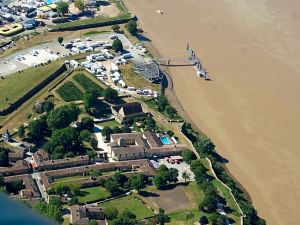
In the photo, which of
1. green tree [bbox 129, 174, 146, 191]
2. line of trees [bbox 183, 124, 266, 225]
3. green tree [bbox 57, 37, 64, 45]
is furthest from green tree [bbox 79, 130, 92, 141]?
green tree [bbox 57, 37, 64, 45]

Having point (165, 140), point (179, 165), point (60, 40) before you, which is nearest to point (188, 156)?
point (179, 165)

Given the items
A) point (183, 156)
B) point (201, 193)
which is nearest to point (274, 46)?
point (183, 156)

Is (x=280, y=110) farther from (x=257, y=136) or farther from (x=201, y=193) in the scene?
(x=201, y=193)

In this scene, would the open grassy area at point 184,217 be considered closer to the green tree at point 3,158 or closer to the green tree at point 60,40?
the green tree at point 3,158

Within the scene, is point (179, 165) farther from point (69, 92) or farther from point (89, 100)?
point (69, 92)

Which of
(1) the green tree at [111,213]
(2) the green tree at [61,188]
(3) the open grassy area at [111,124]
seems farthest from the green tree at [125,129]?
(1) the green tree at [111,213]

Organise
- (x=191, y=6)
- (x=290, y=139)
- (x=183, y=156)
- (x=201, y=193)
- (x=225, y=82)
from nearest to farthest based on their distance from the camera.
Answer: (x=201, y=193) → (x=183, y=156) → (x=290, y=139) → (x=225, y=82) → (x=191, y=6)

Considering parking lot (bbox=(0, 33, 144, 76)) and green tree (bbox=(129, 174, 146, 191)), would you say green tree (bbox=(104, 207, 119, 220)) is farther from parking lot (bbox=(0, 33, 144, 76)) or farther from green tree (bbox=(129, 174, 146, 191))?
parking lot (bbox=(0, 33, 144, 76))
